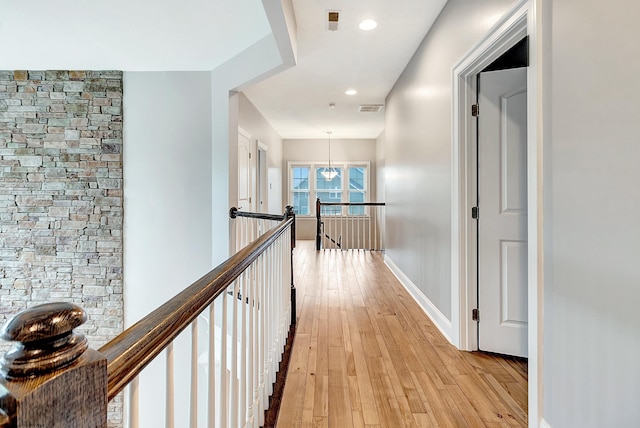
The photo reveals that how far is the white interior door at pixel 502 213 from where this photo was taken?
229 cm

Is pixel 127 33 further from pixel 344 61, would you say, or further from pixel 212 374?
pixel 212 374

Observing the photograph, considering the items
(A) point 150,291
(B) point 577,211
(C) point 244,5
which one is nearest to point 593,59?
(B) point 577,211

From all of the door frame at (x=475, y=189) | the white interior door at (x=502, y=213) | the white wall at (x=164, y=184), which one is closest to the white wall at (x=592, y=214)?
the door frame at (x=475, y=189)

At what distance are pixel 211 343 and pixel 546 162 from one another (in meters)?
1.55

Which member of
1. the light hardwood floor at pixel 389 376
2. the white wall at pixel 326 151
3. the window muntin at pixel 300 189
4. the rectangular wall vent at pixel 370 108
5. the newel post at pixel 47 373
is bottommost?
the light hardwood floor at pixel 389 376

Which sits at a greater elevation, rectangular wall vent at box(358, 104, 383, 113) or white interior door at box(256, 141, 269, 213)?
rectangular wall vent at box(358, 104, 383, 113)

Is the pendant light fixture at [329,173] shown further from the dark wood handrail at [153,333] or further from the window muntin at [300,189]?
the dark wood handrail at [153,333]

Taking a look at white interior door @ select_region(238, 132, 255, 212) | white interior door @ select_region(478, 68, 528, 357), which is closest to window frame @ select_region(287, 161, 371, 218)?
white interior door @ select_region(238, 132, 255, 212)

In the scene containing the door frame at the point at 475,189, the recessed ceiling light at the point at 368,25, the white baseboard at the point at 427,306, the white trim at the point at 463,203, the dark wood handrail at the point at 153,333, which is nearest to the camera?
the dark wood handrail at the point at 153,333

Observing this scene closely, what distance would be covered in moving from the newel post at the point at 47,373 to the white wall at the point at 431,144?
225cm

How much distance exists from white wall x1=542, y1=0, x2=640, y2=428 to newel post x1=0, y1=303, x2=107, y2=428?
1467 millimetres

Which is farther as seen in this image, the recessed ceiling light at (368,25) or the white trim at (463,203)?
the recessed ceiling light at (368,25)

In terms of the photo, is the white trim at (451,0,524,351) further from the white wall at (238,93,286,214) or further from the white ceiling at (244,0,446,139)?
the white wall at (238,93,286,214)

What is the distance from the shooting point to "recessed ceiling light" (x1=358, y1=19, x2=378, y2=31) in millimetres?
3000
